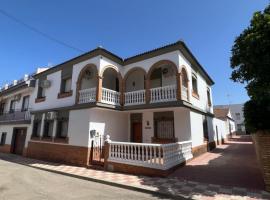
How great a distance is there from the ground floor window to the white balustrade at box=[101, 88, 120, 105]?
9.69 feet

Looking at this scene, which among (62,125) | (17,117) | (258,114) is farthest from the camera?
(17,117)

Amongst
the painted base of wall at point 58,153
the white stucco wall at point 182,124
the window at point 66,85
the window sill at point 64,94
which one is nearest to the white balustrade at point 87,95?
the window sill at point 64,94

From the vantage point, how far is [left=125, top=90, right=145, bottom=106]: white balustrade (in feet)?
38.5

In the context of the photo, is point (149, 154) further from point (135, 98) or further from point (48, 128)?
point (48, 128)

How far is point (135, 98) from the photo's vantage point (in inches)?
472

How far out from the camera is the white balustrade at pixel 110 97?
11516 millimetres

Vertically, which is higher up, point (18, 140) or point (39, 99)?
point (39, 99)

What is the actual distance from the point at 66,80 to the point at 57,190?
937cm

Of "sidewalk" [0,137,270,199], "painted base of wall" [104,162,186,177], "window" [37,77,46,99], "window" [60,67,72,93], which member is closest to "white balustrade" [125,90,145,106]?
"painted base of wall" [104,162,186,177]

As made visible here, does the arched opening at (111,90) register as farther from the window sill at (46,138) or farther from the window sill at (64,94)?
the window sill at (46,138)

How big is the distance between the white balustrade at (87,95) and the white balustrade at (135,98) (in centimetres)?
239

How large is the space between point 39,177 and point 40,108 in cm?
795

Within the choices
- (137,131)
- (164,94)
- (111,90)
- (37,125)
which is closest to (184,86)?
(164,94)

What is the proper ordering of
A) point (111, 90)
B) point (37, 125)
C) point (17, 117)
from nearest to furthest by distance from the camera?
point (111, 90), point (37, 125), point (17, 117)
